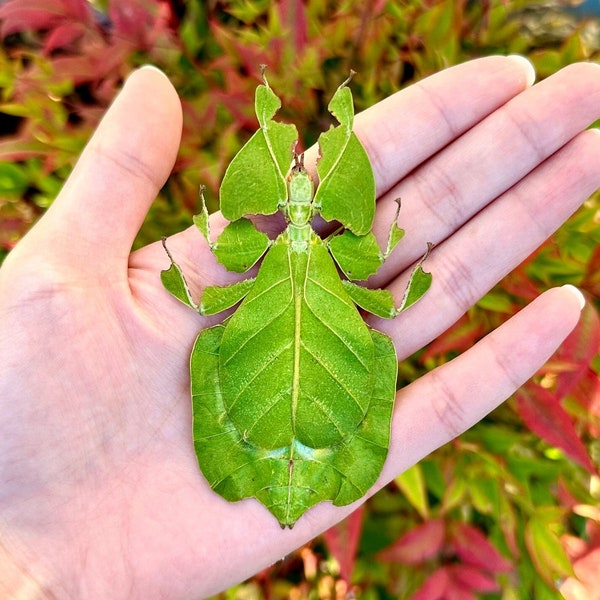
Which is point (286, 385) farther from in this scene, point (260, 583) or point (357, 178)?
point (260, 583)

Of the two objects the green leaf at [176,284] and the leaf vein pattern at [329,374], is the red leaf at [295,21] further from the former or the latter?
the leaf vein pattern at [329,374]

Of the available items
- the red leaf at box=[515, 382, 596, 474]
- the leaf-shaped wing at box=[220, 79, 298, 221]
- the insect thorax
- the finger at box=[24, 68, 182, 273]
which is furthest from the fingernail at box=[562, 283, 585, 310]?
the finger at box=[24, 68, 182, 273]

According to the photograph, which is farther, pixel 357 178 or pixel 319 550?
pixel 319 550

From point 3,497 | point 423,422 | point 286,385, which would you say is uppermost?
point 286,385

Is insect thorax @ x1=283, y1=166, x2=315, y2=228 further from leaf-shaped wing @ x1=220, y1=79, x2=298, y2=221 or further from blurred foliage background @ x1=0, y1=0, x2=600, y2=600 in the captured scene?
blurred foliage background @ x1=0, y1=0, x2=600, y2=600

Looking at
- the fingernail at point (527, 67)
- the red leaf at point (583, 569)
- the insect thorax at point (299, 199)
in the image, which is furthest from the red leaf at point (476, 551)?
the fingernail at point (527, 67)

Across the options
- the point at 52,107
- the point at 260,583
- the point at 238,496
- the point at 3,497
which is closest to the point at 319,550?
the point at 260,583

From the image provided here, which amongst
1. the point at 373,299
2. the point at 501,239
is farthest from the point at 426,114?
the point at 373,299

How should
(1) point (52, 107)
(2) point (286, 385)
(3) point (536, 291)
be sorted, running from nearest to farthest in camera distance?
(2) point (286, 385)
(3) point (536, 291)
(1) point (52, 107)
